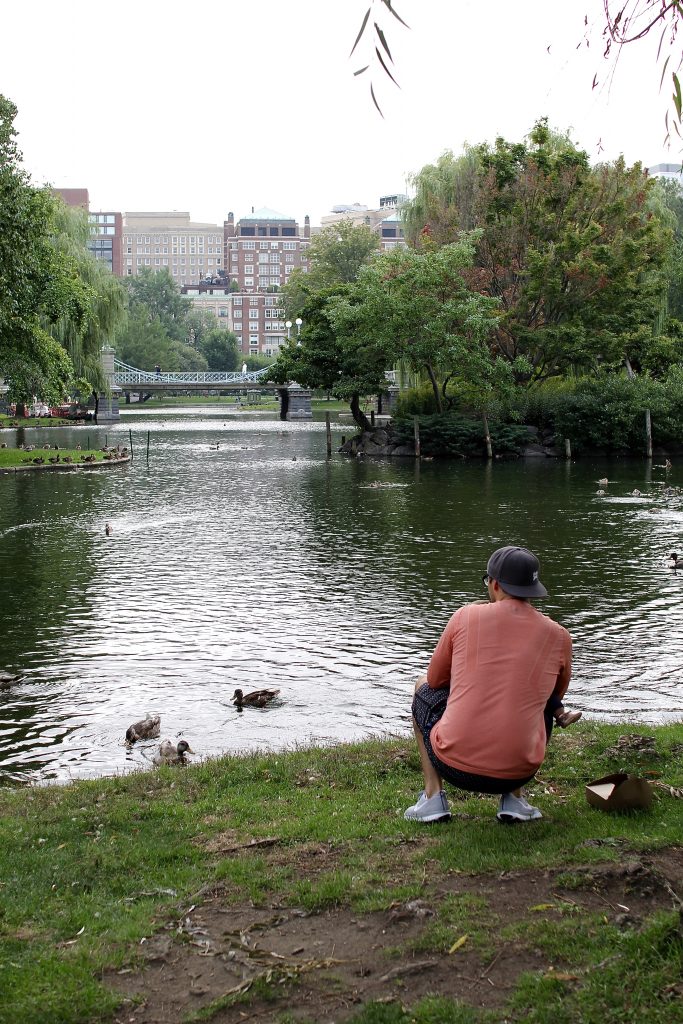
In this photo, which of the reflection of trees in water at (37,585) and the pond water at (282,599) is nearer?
the reflection of trees in water at (37,585)

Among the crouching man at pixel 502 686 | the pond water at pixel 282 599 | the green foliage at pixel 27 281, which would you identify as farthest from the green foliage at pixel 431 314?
the crouching man at pixel 502 686

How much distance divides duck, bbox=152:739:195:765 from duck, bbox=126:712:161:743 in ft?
1.44

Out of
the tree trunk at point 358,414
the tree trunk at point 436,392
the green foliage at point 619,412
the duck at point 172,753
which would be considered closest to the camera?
the duck at point 172,753

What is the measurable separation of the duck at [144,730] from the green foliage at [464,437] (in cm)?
3678

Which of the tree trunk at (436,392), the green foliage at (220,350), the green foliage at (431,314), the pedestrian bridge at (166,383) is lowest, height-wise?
the tree trunk at (436,392)

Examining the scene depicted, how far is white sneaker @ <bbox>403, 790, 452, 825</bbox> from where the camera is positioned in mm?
5832

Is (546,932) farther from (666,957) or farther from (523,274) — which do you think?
(523,274)

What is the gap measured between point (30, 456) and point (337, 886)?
124 ft

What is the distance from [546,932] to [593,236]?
44.1 m

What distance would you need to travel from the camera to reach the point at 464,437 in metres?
46.0

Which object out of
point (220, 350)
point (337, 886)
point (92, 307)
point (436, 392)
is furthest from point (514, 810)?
point (220, 350)

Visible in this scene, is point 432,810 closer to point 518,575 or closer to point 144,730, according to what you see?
point 518,575

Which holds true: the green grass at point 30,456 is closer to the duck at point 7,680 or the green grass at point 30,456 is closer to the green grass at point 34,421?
the green grass at point 34,421

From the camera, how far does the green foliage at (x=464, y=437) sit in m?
46.0
